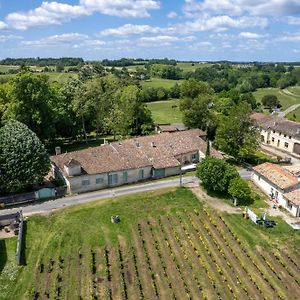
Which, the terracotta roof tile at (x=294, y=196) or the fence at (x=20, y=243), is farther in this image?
the terracotta roof tile at (x=294, y=196)

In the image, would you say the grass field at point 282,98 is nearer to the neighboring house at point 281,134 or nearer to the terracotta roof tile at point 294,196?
the neighboring house at point 281,134

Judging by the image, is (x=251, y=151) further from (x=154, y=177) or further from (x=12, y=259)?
(x=12, y=259)

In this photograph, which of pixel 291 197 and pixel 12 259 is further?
pixel 291 197

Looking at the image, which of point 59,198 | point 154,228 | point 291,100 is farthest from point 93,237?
point 291,100

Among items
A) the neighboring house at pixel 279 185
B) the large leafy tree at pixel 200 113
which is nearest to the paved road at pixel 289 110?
the large leafy tree at pixel 200 113

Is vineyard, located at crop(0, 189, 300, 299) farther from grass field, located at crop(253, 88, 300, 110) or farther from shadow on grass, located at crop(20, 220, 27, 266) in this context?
grass field, located at crop(253, 88, 300, 110)

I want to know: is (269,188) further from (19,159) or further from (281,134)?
(19,159)
